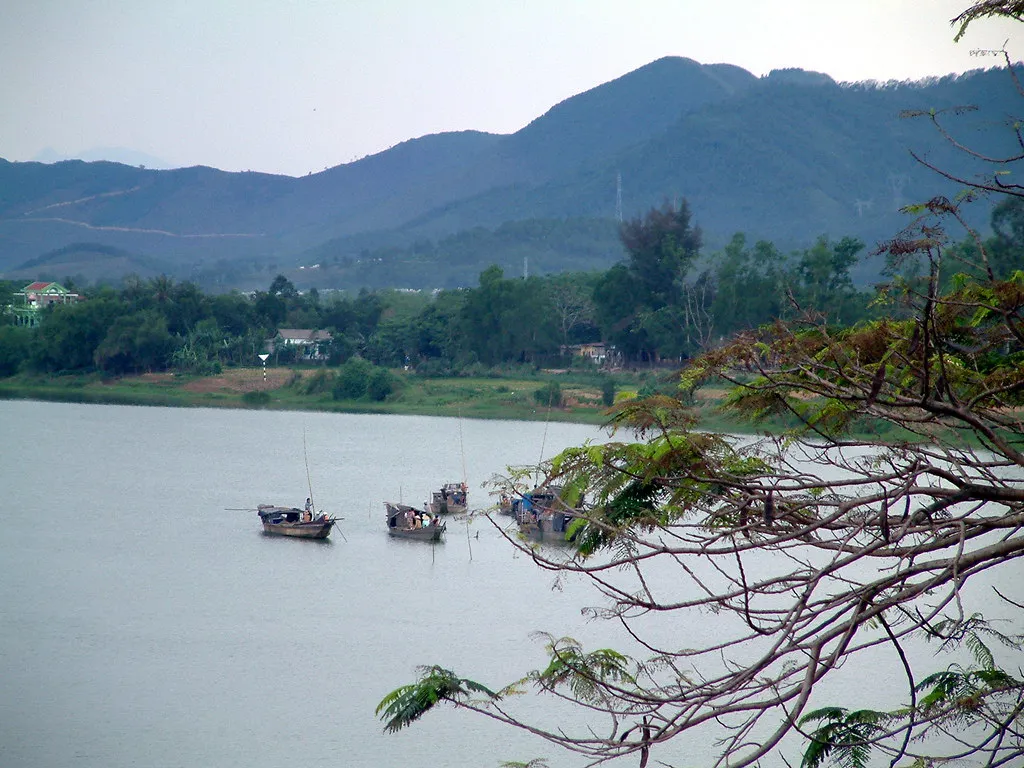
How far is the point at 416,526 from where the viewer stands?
27031 millimetres

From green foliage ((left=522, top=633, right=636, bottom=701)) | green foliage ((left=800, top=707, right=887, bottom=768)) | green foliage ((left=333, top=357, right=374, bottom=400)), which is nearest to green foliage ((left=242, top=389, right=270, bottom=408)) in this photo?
green foliage ((left=333, top=357, right=374, bottom=400))

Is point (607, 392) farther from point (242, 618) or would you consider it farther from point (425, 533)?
point (242, 618)

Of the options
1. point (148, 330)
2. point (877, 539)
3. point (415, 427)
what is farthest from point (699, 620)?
point (148, 330)

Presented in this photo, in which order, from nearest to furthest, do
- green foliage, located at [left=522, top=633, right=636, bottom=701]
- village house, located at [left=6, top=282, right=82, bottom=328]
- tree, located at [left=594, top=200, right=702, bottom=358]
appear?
green foliage, located at [left=522, top=633, right=636, bottom=701] < tree, located at [left=594, top=200, right=702, bottom=358] < village house, located at [left=6, top=282, right=82, bottom=328]

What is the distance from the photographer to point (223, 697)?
52.9 feet

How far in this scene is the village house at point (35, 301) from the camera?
7825 centimetres

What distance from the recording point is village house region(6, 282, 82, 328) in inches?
3081

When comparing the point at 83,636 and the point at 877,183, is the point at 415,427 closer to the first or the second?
the point at 83,636

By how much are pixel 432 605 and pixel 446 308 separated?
48.2 metres

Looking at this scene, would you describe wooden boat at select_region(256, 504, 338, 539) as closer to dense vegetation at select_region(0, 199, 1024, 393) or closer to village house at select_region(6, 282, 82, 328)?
dense vegetation at select_region(0, 199, 1024, 393)

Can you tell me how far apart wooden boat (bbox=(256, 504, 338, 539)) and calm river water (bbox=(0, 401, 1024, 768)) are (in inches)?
11.0

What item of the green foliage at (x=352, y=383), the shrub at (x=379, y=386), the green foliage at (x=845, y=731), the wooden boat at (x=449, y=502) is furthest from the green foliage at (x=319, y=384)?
the green foliage at (x=845, y=731)

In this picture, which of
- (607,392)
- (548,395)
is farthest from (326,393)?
(607,392)

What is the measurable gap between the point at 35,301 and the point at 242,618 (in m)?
79.1
